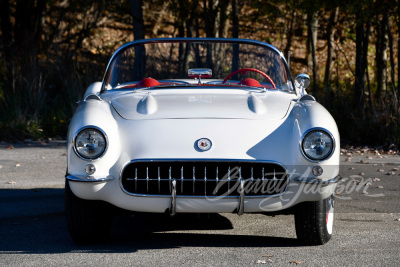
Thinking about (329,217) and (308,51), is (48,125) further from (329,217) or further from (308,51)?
(308,51)

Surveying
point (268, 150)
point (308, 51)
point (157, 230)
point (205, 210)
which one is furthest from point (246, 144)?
point (308, 51)

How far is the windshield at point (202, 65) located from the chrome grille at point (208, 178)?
1.53 meters

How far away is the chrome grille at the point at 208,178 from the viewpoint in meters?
4.43

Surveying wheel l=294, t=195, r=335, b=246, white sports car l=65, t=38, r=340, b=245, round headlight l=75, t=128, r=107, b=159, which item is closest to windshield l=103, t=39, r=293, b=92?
white sports car l=65, t=38, r=340, b=245

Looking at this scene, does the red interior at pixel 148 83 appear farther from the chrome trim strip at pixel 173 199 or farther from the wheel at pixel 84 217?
the chrome trim strip at pixel 173 199

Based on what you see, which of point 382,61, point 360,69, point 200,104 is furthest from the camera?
point 382,61

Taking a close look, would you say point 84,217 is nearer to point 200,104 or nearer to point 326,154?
point 200,104

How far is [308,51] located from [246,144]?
2347 cm

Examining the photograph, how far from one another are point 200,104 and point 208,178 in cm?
67

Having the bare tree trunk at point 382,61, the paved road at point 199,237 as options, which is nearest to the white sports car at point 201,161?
the paved road at point 199,237

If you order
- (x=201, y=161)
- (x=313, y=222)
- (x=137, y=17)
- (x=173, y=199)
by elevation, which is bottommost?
(x=313, y=222)

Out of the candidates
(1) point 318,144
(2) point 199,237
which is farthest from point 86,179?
(1) point 318,144

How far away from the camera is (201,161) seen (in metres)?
4.43

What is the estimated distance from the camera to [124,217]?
237 inches
